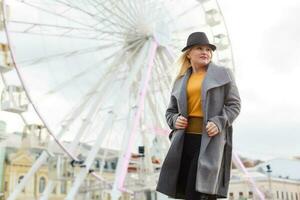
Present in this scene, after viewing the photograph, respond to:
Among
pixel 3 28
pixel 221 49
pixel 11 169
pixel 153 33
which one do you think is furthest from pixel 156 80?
pixel 11 169

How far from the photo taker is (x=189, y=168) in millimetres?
2896

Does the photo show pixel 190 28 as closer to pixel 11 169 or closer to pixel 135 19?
pixel 135 19

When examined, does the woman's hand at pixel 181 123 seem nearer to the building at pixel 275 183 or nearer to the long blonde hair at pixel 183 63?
the long blonde hair at pixel 183 63

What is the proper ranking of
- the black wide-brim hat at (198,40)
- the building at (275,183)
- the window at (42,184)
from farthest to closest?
the building at (275,183) → the window at (42,184) → the black wide-brim hat at (198,40)

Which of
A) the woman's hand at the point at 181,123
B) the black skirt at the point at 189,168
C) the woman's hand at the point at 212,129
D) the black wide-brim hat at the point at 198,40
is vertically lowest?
the black skirt at the point at 189,168

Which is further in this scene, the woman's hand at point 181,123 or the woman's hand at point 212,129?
the woman's hand at point 181,123

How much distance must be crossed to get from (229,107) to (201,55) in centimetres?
38

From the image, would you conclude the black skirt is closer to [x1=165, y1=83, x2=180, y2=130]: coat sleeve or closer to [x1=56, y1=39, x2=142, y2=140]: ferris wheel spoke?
[x1=165, y1=83, x2=180, y2=130]: coat sleeve

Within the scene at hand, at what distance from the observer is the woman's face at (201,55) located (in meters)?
3.15

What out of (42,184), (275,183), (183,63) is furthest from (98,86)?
(275,183)

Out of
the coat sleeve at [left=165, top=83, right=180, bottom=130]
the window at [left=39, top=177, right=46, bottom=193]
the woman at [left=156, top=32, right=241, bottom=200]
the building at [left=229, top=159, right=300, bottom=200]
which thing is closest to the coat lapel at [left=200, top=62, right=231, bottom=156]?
the woman at [left=156, top=32, right=241, bottom=200]

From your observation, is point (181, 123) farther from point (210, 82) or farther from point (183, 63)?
point (183, 63)

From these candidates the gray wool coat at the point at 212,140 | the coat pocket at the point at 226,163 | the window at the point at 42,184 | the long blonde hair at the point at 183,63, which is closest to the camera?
the gray wool coat at the point at 212,140

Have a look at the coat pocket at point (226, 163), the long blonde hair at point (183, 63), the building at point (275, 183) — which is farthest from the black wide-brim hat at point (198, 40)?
the building at point (275, 183)
